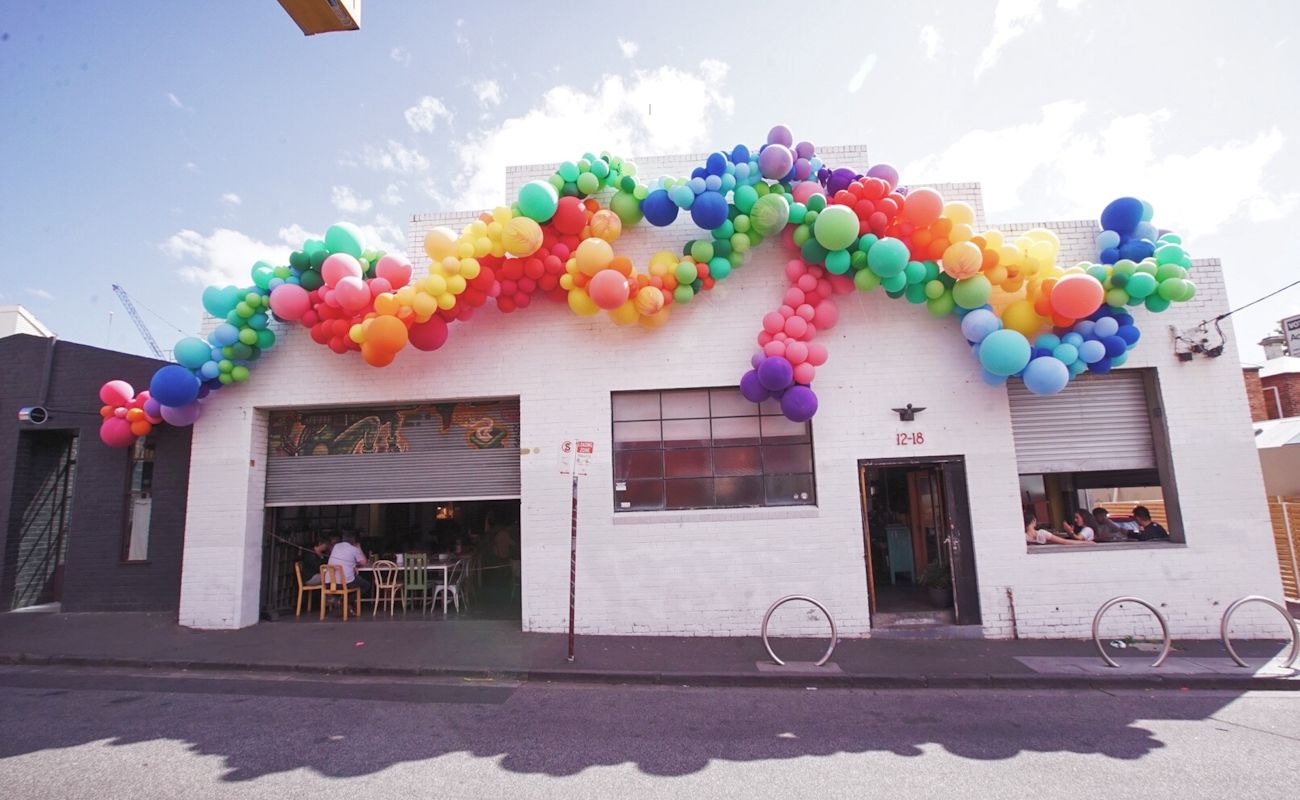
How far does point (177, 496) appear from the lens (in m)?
11.1

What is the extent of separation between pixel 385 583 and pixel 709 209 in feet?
26.5

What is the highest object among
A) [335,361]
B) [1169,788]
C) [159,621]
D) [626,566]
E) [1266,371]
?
[1266,371]

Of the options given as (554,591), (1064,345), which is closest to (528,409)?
(554,591)

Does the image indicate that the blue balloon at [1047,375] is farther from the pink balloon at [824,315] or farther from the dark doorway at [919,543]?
the pink balloon at [824,315]

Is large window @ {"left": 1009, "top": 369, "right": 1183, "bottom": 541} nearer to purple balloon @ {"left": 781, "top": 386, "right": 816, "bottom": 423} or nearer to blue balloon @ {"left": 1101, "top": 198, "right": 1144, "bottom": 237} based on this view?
blue balloon @ {"left": 1101, "top": 198, "right": 1144, "bottom": 237}

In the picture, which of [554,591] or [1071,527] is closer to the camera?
[554,591]

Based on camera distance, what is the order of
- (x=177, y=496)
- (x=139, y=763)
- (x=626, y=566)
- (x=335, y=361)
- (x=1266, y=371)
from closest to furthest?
1. (x=139, y=763)
2. (x=626, y=566)
3. (x=335, y=361)
4. (x=177, y=496)
5. (x=1266, y=371)

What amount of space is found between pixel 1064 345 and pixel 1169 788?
543 cm

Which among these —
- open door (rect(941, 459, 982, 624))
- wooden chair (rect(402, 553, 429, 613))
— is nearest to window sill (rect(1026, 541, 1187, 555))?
open door (rect(941, 459, 982, 624))

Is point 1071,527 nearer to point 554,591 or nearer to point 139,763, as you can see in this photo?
point 554,591

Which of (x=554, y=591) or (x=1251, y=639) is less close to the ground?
(x=554, y=591)

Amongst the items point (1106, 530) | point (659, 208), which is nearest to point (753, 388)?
point (659, 208)

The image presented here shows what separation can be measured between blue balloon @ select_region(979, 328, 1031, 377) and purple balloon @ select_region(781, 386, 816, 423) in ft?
7.46

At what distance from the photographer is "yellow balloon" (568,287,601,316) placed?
9.02 m
